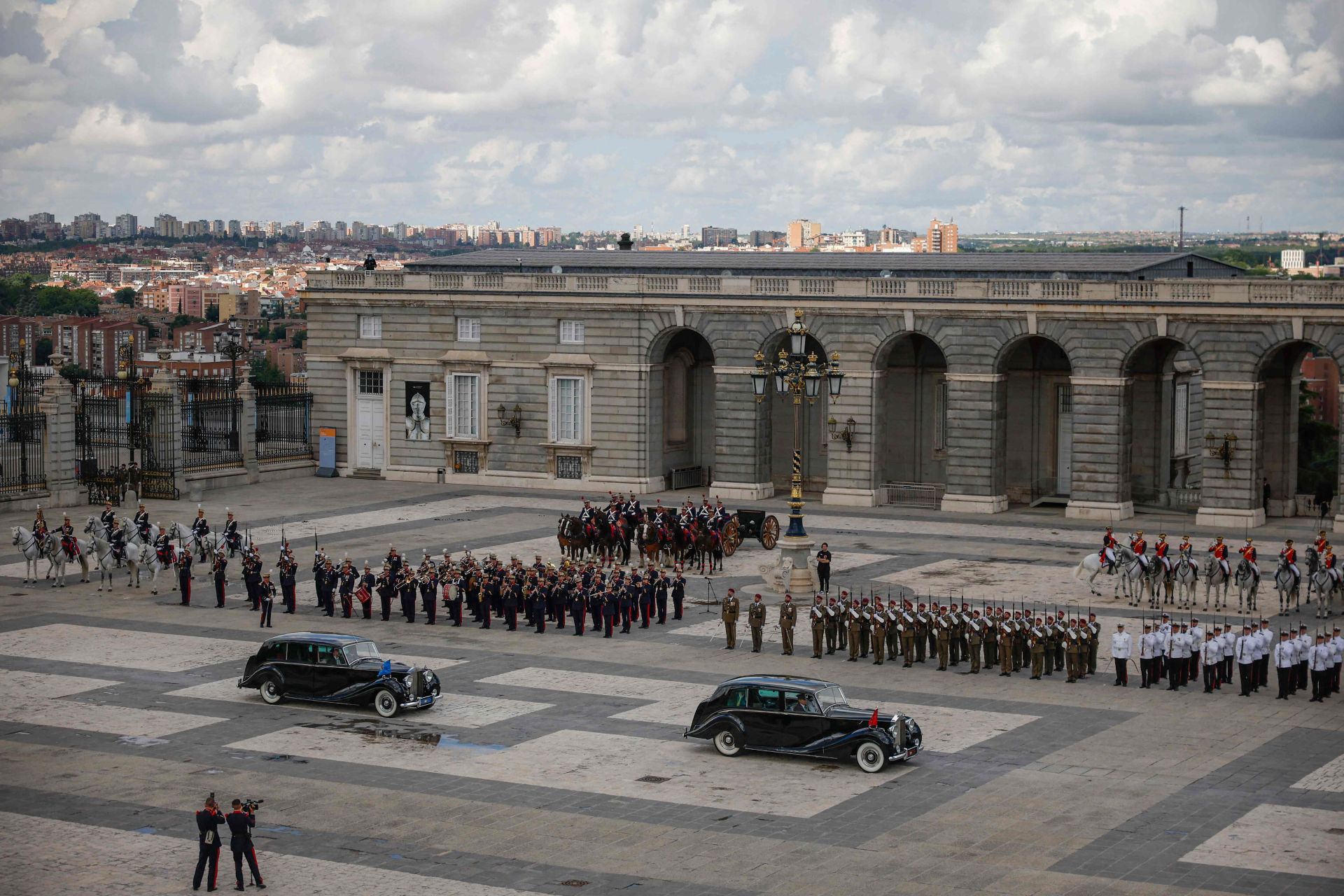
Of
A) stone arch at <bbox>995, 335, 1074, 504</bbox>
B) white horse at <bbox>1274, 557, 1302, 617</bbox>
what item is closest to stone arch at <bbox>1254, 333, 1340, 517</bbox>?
stone arch at <bbox>995, 335, 1074, 504</bbox>

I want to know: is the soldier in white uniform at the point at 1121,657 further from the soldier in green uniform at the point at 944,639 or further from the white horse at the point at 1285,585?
the white horse at the point at 1285,585

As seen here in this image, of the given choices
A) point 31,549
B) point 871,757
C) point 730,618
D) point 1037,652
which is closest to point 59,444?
point 31,549

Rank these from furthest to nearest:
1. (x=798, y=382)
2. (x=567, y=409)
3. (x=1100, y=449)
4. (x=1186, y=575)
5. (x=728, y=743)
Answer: (x=567, y=409) → (x=1100, y=449) → (x=798, y=382) → (x=1186, y=575) → (x=728, y=743)

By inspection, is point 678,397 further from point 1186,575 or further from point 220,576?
point 1186,575

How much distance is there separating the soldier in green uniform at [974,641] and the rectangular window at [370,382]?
1406 inches

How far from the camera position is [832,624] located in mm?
37312

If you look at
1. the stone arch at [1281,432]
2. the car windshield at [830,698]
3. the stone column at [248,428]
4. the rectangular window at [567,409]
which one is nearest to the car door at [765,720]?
the car windshield at [830,698]

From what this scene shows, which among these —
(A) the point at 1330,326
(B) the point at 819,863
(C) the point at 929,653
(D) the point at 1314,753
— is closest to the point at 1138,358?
(A) the point at 1330,326

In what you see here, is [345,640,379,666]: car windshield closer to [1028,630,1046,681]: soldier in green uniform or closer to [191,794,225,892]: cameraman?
[191,794,225,892]: cameraman

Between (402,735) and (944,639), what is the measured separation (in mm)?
11097

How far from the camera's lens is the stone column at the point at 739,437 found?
202 feet

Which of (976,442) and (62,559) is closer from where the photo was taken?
(62,559)

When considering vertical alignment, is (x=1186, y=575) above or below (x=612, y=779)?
above

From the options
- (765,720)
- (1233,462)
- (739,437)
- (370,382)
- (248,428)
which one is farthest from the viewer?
(370,382)
